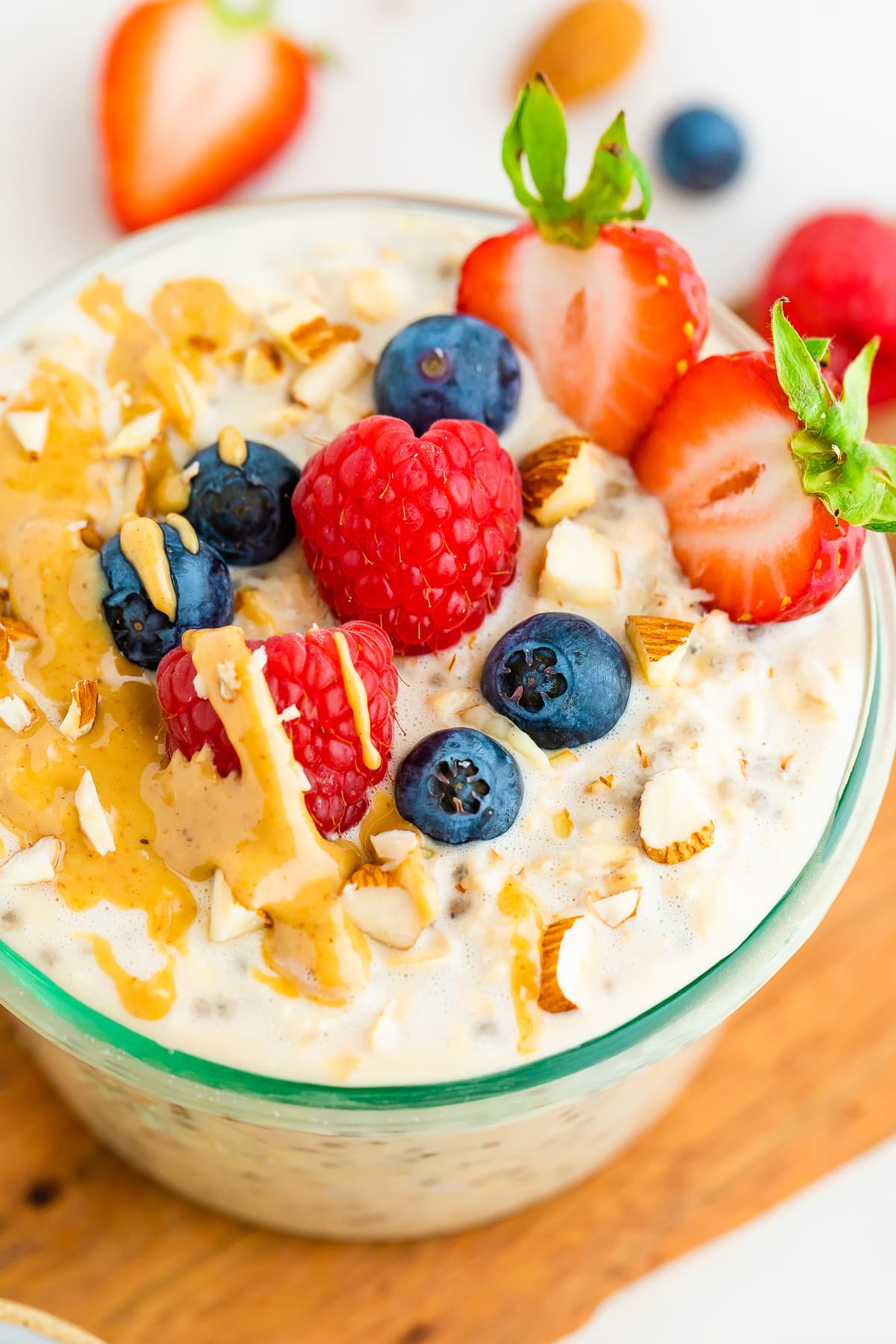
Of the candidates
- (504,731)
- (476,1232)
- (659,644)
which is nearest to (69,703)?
(504,731)

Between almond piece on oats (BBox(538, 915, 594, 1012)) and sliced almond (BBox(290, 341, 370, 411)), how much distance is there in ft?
1.78

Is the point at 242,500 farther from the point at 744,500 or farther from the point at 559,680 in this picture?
the point at 744,500

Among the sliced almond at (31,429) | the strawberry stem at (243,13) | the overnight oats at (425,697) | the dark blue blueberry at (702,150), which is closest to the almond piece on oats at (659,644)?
the overnight oats at (425,697)

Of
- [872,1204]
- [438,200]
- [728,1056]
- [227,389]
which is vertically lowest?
[872,1204]

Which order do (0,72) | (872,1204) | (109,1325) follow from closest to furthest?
(109,1325) < (872,1204) < (0,72)

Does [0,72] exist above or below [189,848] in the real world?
above

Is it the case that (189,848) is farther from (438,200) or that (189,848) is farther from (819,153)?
(819,153)

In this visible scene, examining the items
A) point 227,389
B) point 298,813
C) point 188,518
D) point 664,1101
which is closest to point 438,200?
point 227,389

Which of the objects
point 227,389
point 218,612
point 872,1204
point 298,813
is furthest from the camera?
point 872,1204

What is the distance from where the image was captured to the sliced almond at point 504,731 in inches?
44.8

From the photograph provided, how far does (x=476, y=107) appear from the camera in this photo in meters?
2.21

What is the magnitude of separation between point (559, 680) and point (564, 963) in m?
0.22

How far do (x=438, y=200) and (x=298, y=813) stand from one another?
74 centimetres

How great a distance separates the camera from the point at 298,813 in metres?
1.06
